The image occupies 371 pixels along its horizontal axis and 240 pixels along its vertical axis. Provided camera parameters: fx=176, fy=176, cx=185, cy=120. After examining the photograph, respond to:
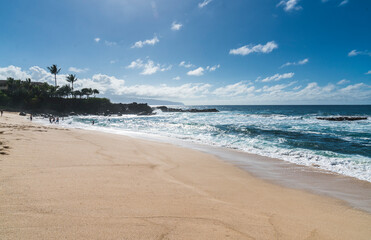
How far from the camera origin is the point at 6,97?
58531mm

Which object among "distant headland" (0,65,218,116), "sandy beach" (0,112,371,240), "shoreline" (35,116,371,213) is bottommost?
"shoreline" (35,116,371,213)

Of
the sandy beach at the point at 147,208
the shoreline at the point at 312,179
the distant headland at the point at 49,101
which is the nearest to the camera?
the sandy beach at the point at 147,208

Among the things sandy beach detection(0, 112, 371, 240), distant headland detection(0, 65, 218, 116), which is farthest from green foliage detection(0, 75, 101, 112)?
sandy beach detection(0, 112, 371, 240)

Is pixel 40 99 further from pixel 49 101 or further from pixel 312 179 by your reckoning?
pixel 312 179

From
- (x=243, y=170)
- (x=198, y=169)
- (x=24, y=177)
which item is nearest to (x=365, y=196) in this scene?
(x=243, y=170)

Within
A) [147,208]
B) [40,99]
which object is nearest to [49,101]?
[40,99]

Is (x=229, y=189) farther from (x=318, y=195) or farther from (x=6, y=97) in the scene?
(x=6, y=97)

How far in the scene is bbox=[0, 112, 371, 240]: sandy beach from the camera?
110 inches

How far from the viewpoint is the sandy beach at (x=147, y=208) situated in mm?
2801

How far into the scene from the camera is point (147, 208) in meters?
3.62

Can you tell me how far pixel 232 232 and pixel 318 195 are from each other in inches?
173

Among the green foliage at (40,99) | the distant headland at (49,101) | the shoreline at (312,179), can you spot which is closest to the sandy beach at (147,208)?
the shoreline at (312,179)

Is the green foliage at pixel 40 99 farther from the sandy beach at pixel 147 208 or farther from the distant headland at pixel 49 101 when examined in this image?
the sandy beach at pixel 147 208

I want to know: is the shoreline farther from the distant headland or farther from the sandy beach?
the distant headland
